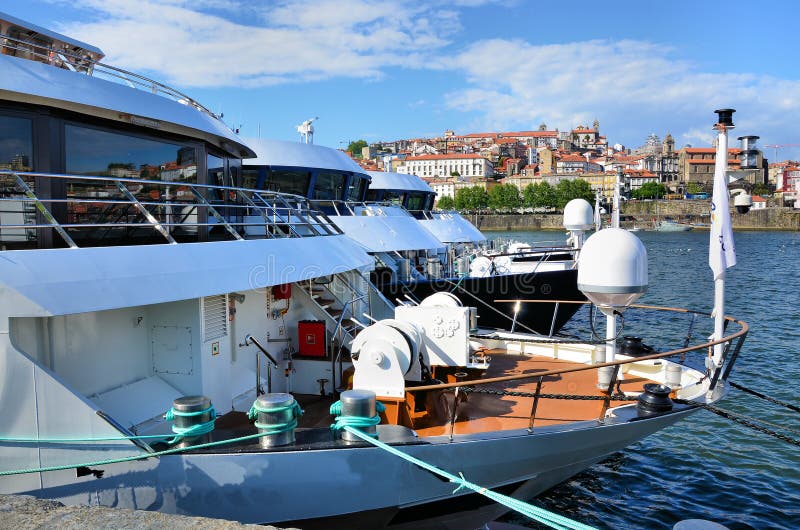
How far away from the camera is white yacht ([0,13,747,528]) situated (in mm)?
5309

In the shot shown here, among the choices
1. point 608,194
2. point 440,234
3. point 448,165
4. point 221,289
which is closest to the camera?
point 221,289

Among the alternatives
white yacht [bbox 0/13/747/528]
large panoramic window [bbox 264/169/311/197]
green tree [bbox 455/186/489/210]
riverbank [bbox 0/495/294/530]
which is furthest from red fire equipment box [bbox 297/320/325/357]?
green tree [bbox 455/186/489/210]

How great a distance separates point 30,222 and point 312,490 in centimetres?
445

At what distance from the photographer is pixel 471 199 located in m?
124

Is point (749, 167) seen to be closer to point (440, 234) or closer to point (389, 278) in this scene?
point (389, 278)

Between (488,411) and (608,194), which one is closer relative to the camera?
(488,411)

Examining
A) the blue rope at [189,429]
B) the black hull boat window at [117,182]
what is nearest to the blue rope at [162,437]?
the blue rope at [189,429]

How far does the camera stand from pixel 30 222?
6602 mm

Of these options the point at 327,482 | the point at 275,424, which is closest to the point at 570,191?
the point at 327,482

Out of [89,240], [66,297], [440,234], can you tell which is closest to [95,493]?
[66,297]

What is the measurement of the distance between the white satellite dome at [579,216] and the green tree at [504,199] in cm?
10647

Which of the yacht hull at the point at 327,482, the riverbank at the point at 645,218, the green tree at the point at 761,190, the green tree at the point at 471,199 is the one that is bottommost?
the yacht hull at the point at 327,482

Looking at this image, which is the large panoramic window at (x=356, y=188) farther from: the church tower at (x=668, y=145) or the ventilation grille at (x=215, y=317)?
the church tower at (x=668, y=145)

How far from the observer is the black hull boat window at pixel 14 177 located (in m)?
6.23
